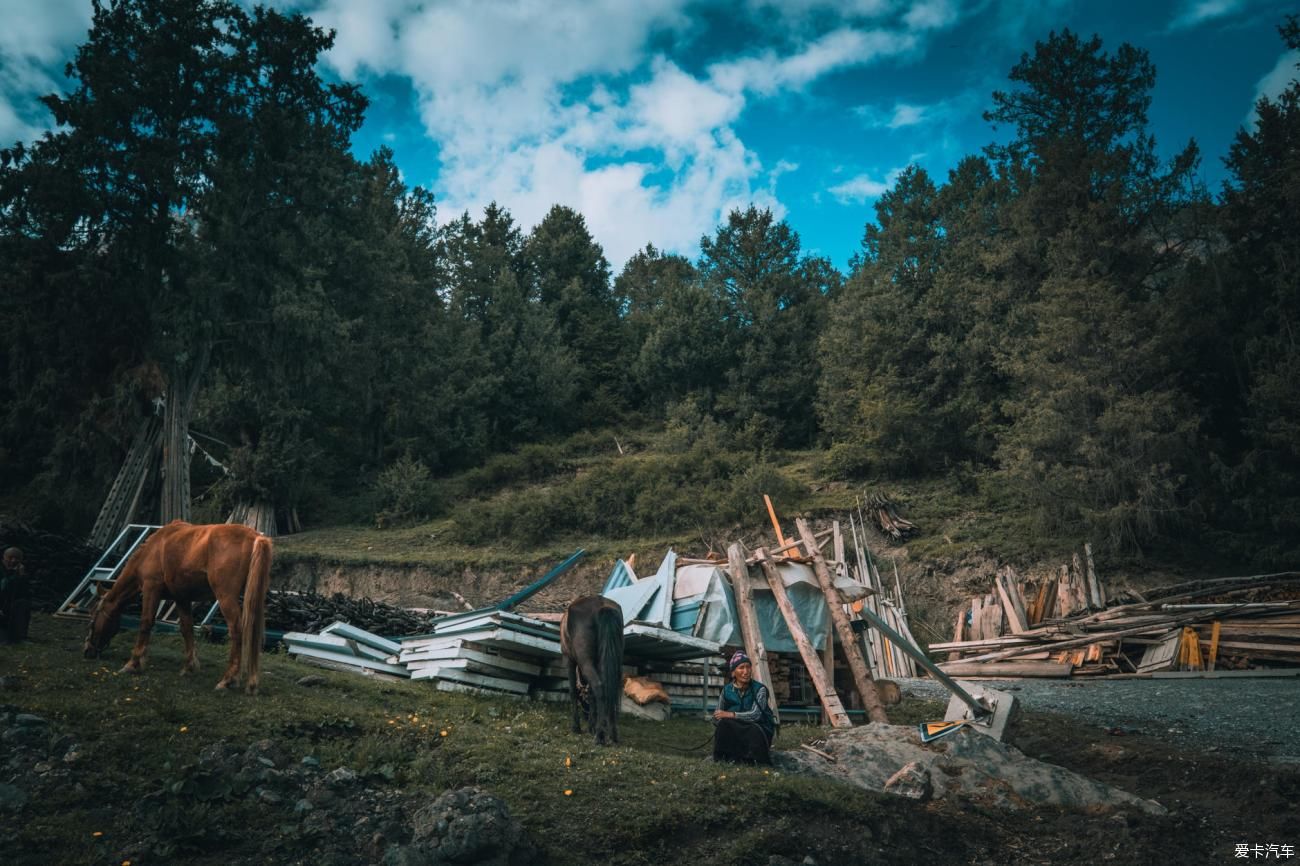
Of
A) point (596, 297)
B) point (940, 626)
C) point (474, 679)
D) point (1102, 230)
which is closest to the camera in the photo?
point (474, 679)

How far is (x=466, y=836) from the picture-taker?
5.72 m

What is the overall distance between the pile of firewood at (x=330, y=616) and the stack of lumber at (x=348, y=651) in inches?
68.7

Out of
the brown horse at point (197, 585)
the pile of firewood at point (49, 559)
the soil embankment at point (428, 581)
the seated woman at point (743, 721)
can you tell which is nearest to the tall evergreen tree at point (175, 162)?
the pile of firewood at point (49, 559)

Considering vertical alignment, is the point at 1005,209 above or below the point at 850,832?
above

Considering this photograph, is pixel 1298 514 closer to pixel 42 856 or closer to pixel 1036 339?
pixel 1036 339

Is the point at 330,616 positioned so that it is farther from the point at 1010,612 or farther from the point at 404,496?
the point at 404,496

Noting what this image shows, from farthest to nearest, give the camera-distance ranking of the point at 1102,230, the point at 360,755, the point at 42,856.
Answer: the point at 1102,230
the point at 360,755
the point at 42,856

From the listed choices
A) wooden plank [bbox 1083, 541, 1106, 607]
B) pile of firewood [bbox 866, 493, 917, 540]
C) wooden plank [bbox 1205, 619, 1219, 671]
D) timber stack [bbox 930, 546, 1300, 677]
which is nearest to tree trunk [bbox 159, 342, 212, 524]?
timber stack [bbox 930, 546, 1300, 677]

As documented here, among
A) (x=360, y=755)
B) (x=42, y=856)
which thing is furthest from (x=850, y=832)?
(x=42, y=856)

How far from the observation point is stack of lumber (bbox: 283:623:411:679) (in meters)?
13.2

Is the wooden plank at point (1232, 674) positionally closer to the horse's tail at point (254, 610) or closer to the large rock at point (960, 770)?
the large rock at point (960, 770)

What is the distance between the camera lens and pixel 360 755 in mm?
7422

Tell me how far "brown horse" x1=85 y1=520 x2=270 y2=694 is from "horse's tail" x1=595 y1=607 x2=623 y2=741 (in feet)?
13.1

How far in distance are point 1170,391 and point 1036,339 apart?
14.3 feet
